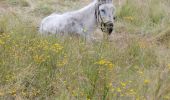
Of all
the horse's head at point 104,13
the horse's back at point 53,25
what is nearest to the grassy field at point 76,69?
the horse's head at point 104,13

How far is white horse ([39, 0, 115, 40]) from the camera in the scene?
24.2 feet

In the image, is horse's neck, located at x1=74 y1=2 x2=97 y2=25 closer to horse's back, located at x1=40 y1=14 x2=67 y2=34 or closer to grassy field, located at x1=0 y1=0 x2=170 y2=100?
horse's back, located at x1=40 y1=14 x2=67 y2=34

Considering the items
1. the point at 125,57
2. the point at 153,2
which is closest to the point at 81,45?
the point at 125,57

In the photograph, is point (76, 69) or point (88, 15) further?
point (88, 15)

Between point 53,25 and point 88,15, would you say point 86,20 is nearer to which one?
point 88,15

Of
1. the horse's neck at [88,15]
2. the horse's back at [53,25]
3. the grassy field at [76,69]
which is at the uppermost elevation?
the horse's neck at [88,15]

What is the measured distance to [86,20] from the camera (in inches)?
298

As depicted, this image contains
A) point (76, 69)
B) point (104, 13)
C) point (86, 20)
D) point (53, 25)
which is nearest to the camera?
point (76, 69)

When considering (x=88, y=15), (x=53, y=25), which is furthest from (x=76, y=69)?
(x=53, y=25)

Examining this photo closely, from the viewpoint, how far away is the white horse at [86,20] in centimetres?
736

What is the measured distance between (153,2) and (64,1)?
7.42 feet

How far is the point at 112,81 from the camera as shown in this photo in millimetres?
4609

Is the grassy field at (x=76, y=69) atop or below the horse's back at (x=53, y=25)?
below

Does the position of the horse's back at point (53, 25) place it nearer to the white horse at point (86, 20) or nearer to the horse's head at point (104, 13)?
the white horse at point (86, 20)
